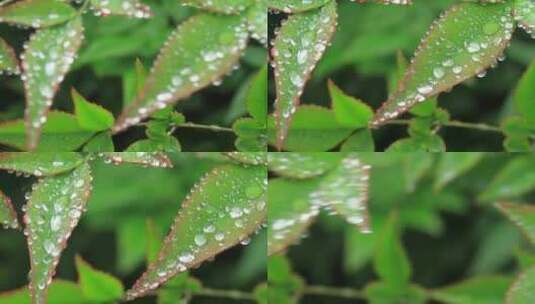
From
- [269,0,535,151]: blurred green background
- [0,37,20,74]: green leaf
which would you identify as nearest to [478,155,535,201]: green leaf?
[269,0,535,151]: blurred green background

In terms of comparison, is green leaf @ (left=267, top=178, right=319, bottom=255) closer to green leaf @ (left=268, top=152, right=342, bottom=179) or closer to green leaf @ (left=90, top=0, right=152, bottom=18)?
green leaf @ (left=268, top=152, right=342, bottom=179)

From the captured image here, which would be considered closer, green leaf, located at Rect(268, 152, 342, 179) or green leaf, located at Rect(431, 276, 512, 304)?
green leaf, located at Rect(268, 152, 342, 179)

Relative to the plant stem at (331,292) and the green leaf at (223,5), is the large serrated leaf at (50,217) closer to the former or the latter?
the green leaf at (223,5)

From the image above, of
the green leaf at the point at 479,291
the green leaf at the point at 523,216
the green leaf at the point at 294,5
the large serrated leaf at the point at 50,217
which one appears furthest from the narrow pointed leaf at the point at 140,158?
the green leaf at the point at 479,291

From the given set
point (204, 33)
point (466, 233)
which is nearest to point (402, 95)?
point (204, 33)

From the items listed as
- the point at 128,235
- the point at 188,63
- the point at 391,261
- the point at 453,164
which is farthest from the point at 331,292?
the point at 188,63

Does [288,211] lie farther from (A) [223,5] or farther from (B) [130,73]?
(B) [130,73]
